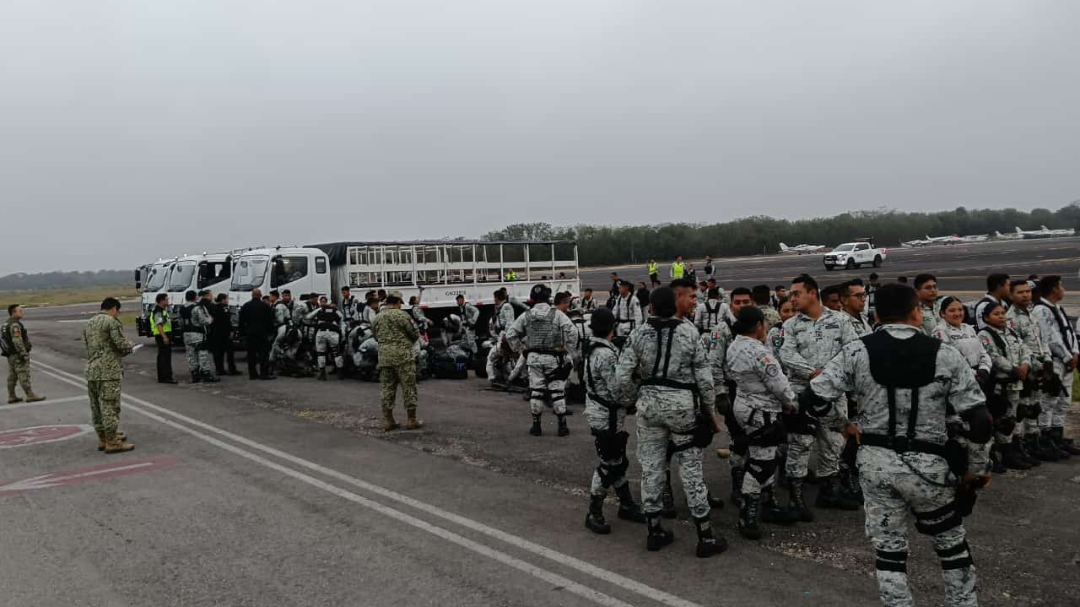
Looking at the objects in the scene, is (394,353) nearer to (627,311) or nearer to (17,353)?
(627,311)

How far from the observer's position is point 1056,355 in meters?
7.29

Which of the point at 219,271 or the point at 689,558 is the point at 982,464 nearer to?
the point at 689,558

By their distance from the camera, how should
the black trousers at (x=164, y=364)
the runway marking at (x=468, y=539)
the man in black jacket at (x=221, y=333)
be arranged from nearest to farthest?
1. the runway marking at (x=468, y=539)
2. the black trousers at (x=164, y=364)
3. the man in black jacket at (x=221, y=333)

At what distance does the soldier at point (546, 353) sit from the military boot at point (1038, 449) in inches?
200

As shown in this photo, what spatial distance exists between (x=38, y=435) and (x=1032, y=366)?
12692mm

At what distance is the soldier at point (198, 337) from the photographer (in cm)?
1440

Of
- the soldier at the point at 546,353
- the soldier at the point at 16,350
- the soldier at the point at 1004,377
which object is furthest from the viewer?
the soldier at the point at 16,350

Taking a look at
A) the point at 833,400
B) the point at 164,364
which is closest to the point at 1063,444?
the point at 833,400

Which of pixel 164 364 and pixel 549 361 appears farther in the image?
pixel 164 364

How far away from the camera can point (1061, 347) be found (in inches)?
286

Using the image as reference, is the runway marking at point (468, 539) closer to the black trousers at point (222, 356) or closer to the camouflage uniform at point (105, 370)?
the camouflage uniform at point (105, 370)

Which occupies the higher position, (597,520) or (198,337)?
(198,337)

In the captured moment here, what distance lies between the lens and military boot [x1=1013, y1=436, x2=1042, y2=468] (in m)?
6.96

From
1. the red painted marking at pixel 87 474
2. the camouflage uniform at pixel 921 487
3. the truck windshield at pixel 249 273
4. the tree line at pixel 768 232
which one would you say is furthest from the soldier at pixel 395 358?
the tree line at pixel 768 232
